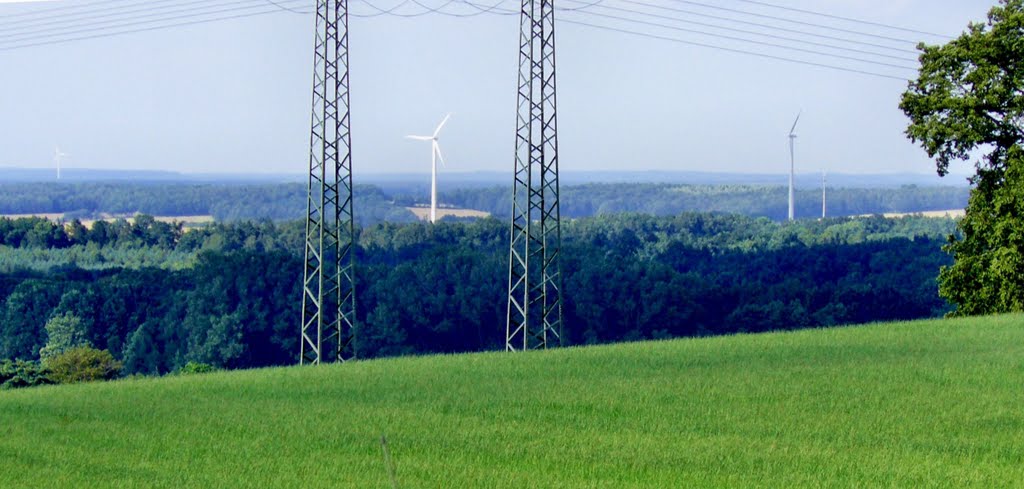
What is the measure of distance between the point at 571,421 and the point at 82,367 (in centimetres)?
6700

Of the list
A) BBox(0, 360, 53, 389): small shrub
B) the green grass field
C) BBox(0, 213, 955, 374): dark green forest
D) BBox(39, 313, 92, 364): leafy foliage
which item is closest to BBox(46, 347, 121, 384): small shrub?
BBox(0, 360, 53, 389): small shrub

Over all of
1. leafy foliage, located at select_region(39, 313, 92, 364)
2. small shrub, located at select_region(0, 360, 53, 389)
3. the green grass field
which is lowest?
leafy foliage, located at select_region(39, 313, 92, 364)

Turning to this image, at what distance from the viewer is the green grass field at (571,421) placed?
20.9 meters

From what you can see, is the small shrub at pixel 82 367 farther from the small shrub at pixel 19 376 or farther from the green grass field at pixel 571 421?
the green grass field at pixel 571 421

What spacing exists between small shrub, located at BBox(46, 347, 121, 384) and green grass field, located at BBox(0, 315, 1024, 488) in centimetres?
5036

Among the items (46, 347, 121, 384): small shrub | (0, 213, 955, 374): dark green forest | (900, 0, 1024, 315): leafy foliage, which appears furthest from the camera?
(0, 213, 955, 374): dark green forest

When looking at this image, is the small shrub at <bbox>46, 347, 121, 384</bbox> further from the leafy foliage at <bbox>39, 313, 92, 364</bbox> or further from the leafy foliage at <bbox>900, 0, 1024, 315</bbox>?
the leafy foliage at <bbox>900, 0, 1024, 315</bbox>

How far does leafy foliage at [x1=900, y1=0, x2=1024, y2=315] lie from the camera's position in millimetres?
45188

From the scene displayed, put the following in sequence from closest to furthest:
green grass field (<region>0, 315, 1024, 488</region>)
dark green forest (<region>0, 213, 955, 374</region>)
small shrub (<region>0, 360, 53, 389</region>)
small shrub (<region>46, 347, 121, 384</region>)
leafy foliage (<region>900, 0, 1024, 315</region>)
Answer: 1. green grass field (<region>0, 315, 1024, 488</region>)
2. leafy foliage (<region>900, 0, 1024, 315</region>)
3. small shrub (<region>0, 360, 53, 389</region>)
4. small shrub (<region>46, 347, 121, 384</region>)
5. dark green forest (<region>0, 213, 955, 374</region>)

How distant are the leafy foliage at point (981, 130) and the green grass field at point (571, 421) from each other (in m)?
8.30

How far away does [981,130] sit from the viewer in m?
45.7

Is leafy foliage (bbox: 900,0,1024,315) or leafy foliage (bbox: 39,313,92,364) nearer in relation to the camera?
leafy foliage (bbox: 900,0,1024,315)

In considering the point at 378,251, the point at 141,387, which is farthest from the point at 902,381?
the point at 378,251

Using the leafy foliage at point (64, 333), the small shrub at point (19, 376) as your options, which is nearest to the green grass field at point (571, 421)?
the small shrub at point (19, 376)
